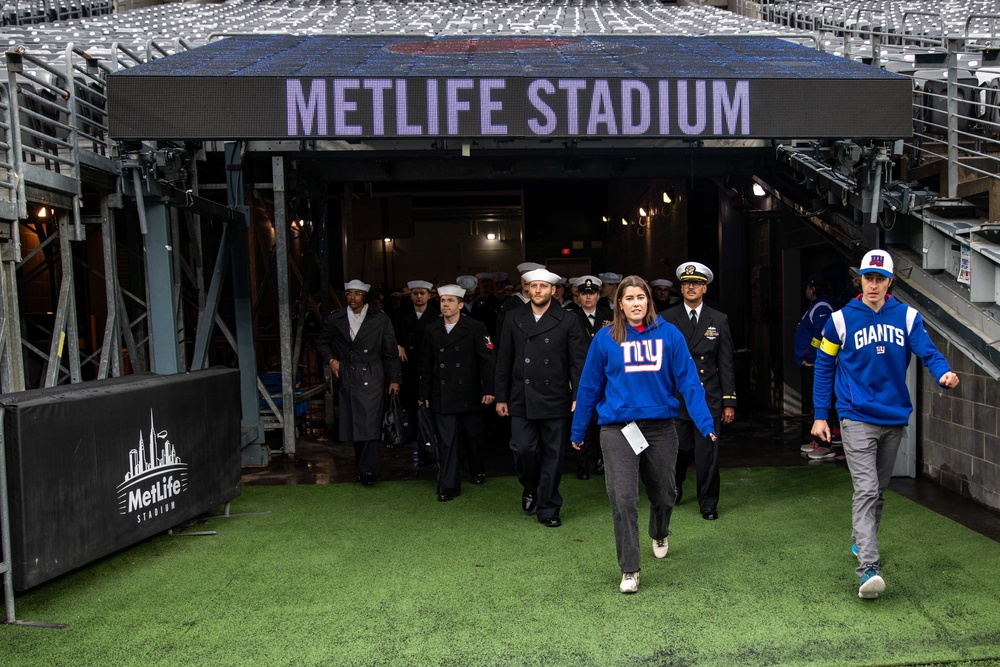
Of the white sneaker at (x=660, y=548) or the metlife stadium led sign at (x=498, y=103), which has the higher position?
the metlife stadium led sign at (x=498, y=103)

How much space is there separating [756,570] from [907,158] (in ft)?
15.4

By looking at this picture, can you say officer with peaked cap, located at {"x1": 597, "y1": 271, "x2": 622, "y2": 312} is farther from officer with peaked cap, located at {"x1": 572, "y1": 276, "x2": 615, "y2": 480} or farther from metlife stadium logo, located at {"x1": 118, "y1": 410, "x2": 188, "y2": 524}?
metlife stadium logo, located at {"x1": 118, "y1": 410, "x2": 188, "y2": 524}

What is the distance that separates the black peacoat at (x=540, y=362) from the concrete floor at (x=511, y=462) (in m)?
1.63

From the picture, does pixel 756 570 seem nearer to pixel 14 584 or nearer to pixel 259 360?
pixel 14 584

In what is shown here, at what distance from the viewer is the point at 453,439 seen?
737 centimetres

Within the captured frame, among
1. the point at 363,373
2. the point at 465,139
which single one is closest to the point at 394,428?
the point at 363,373

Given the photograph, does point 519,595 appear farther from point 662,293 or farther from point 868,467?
point 662,293

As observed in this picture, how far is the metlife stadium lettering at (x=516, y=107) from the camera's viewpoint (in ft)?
19.6

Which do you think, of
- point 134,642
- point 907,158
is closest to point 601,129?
point 907,158

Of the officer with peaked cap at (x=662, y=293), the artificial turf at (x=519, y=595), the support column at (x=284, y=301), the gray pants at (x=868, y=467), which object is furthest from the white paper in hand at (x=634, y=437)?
the officer with peaked cap at (x=662, y=293)

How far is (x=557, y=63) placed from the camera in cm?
679

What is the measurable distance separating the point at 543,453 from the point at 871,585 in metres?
2.60

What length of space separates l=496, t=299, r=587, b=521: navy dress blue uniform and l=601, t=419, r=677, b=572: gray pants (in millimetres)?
1263

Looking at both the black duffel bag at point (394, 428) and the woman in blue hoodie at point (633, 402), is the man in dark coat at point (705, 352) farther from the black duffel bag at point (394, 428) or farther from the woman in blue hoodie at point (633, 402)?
the black duffel bag at point (394, 428)
